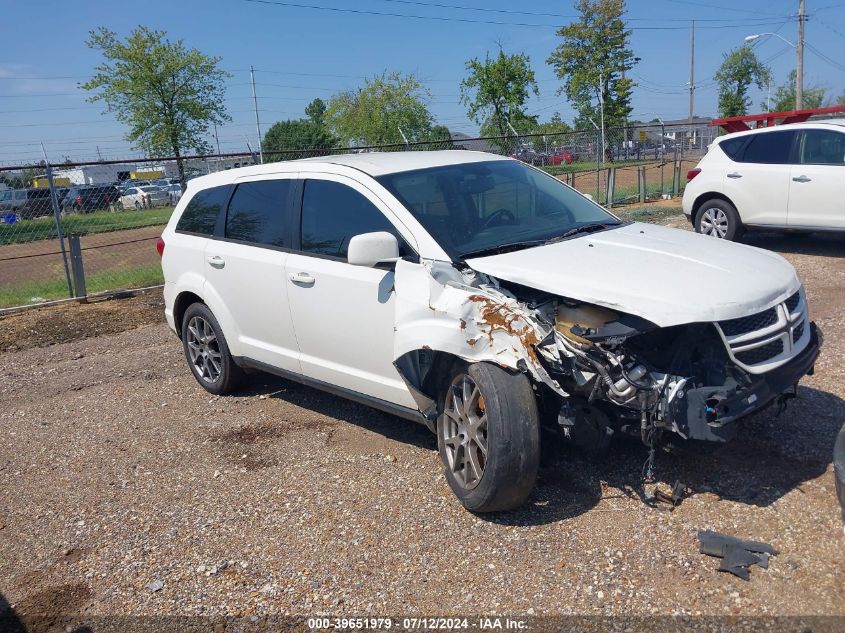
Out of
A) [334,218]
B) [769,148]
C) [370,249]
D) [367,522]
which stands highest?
[769,148]

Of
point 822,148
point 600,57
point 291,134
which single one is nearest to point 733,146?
point 822,148

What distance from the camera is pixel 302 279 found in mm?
4848

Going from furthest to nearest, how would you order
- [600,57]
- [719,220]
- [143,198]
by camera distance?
[600,57], [143,198], [719,220]

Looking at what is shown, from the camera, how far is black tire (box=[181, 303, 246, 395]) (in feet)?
19.1

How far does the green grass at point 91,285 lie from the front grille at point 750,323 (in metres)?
9.65

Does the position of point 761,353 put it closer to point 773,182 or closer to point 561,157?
point 773,182

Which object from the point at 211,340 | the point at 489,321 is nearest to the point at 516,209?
the point at 489,321

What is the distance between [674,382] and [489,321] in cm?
92

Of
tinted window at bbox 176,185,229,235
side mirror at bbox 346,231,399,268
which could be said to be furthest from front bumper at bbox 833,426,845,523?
tinted window at bbox 176,185,229,235

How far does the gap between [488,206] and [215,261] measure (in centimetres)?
224

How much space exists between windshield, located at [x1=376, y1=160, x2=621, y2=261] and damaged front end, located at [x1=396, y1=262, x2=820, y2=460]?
449 millimetres

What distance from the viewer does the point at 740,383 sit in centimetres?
354

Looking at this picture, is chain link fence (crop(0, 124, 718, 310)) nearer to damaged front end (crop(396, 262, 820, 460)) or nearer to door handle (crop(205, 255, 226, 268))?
door handle (crop(205, 255, 226, 268))

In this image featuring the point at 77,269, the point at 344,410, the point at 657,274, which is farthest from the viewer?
the point at 77,269
